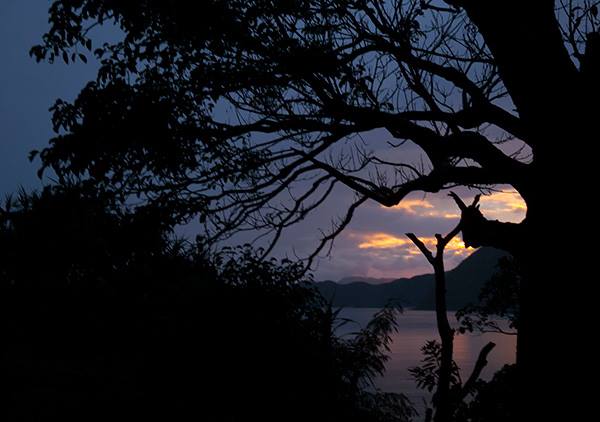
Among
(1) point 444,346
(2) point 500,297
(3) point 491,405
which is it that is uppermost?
(2) point 500,297

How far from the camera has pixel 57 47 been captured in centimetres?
791

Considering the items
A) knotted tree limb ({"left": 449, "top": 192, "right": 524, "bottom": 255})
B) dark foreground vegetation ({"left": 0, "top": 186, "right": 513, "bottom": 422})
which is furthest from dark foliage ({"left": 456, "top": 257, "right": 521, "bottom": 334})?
knotted tree limb ({"left": 449, "top": 192, "right": 524, "bottom": 255})

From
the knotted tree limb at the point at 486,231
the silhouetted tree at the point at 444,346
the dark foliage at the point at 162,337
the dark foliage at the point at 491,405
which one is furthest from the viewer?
the dark foliage at the point at 491,405

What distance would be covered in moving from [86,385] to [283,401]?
2513mm

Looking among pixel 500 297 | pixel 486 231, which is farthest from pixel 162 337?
pixel 500 297

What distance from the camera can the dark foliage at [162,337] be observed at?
7.41m

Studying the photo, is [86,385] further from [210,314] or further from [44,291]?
[44,291]

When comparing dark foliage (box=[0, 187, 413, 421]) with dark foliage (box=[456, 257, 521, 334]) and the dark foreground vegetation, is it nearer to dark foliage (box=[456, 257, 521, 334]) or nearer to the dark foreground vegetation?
the dark foreground vegetation

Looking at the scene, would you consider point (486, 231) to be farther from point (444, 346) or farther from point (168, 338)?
point (168, 338)

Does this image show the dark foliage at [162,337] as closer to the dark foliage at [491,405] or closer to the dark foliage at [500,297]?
the dark foliage at [491,405]

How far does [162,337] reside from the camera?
8773 millimetres

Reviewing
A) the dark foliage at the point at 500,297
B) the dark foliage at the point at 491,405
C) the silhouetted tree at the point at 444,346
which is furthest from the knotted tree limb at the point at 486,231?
the dark foliage at the point at 500,297

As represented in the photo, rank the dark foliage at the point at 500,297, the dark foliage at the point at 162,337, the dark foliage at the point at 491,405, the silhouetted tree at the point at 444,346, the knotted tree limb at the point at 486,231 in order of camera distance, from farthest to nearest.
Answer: the dark foliage at the point at 500,297 < the dark foliage at the point at 491,405 < the silhouetted tree at the point at 444,346 < the dark foliage at the point at 162,337 < the knotted tree limb at the point at 486,231

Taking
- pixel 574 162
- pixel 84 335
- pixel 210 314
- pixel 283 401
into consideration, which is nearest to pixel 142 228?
pixel 210 314
